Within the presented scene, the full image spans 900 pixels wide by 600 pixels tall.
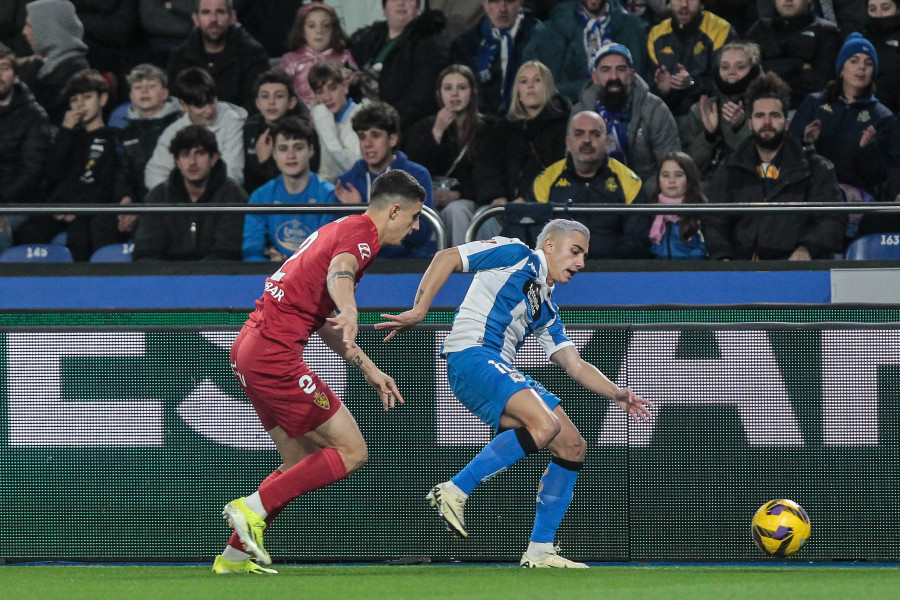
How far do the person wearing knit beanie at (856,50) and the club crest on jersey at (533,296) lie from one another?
4607 mm

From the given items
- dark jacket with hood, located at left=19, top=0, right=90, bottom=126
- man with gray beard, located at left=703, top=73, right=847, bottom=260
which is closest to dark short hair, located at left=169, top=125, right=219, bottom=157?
dark jacket with hood, located at left=19, top=0, right=90, bottom=126

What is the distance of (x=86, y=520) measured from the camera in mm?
7547

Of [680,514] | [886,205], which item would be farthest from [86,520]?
[886,205]

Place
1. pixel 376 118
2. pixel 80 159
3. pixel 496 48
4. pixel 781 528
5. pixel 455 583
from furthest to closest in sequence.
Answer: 1. pixel 496 48
2. pixel 80 159
3. pixel 376 118
4. pixel 781 528
5. pixel 455 583

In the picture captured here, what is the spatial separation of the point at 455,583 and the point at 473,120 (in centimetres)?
487

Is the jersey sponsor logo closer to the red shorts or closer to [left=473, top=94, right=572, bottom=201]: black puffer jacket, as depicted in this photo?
the red shorts

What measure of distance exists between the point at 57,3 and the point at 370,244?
746 centimetres

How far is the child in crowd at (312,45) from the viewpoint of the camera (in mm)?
11328

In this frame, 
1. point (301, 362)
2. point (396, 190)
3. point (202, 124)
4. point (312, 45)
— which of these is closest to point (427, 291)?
point (396, 190)

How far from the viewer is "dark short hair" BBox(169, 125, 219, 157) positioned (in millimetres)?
9742

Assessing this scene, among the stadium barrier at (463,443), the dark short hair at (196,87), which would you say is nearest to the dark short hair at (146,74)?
the dark short hair at (196,87)

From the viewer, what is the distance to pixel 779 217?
8.84 metres

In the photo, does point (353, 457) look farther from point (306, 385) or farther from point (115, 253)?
point (115, 253)

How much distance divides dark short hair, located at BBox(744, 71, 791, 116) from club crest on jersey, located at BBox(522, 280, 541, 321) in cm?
365
